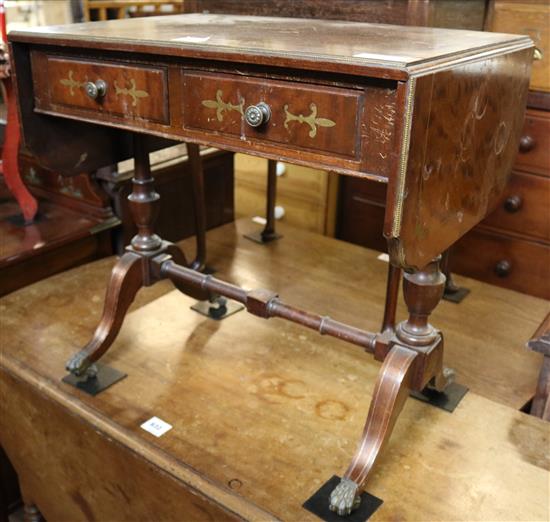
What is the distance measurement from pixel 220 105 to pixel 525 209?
1.12 meters

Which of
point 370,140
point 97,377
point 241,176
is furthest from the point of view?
point 241,176

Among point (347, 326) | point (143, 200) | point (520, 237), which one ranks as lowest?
point (520, 237)

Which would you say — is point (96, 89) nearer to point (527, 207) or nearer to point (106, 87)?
point (106, 87)

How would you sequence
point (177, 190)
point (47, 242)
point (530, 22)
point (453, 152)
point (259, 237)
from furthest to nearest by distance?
point (259, 237) → point (177, 190) → point (47, 242) → point (530, 22) → point (453, 152)

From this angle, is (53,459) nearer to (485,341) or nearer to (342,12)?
(485,341)

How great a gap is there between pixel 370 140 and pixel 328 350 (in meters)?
0.71

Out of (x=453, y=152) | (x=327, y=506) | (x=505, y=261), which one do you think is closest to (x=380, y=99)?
(x=453, y=152)

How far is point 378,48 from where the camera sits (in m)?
0.91

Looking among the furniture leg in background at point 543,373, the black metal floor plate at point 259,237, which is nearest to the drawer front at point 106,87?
the furniture leg in background at point 543,373

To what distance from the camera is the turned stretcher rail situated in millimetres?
1160

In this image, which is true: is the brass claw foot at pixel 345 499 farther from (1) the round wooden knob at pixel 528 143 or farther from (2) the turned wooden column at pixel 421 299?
Result: (1) the round wooden knob at pixel 528 143

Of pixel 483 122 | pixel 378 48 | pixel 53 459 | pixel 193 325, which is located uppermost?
pixel 378 48

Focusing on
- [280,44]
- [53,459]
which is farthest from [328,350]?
[280,44]

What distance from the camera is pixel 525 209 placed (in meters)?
1.81
